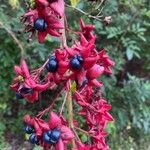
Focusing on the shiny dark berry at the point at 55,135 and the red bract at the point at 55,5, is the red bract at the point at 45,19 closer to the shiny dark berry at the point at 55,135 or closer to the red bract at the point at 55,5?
the red bract at the point at 55,5

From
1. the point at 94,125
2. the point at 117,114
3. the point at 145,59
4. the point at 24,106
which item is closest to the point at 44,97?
the point at 24,106

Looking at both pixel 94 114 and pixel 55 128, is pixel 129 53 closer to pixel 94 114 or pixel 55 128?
pixel 94 114

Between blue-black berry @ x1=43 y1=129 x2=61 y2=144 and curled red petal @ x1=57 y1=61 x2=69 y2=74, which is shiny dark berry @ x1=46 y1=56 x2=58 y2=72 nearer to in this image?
curled red petal @ x1=57 y1=61 x2=69 y2=74

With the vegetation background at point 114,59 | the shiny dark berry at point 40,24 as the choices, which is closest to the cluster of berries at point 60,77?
the shiny dark berry at point 40,24

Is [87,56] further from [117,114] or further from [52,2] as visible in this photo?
[117,114]

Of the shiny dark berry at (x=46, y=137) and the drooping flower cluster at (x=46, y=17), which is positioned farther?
the shiny dark berry at (x=46, y=137)

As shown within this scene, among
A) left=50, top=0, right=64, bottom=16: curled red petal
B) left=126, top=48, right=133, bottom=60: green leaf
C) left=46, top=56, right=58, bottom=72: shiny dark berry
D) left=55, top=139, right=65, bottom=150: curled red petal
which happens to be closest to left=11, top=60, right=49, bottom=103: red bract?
left=46, top=56, right=58, bottom=72: shiny dark berry
